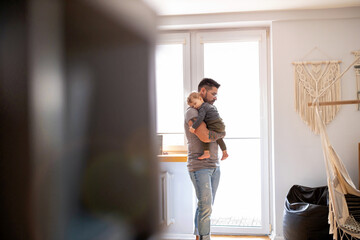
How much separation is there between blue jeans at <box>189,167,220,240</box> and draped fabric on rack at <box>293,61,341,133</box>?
0.92m

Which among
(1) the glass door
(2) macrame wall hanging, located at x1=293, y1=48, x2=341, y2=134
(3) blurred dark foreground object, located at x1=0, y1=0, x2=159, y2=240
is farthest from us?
(1) the glass door

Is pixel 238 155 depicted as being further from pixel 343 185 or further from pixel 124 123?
pixel 124 123

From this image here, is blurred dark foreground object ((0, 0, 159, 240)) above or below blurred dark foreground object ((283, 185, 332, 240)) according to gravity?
above

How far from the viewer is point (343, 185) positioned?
2.07m

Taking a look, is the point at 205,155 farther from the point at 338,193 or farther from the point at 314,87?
the point at 314,87

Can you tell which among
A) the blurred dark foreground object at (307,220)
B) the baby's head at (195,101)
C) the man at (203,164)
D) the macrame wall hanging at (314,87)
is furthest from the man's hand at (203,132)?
the macrame wall hanging at (314,87)

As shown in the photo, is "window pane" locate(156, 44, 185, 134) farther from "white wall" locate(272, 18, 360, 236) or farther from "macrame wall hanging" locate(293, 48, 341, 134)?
"macrame wall hanging" locate(293, 48, 341, 134)

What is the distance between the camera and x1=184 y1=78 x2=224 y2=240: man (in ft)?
7.48

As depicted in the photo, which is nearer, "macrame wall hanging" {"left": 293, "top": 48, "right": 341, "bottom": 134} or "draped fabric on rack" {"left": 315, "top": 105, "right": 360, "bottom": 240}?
"draped fabric on rack" {"left": 315, "top": 105, "right": 360, "bottom": 240}

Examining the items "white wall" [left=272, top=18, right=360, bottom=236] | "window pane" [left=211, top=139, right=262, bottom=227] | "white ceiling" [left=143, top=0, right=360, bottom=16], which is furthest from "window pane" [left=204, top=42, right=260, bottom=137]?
"white ceiling" [left=143, top=0, right=360, bottom=16]

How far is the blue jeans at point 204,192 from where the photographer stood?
2334mm

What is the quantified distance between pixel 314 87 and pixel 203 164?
1147 millimetres

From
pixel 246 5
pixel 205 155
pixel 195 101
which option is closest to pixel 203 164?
pixel 205 155

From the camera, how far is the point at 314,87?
2734 mm
